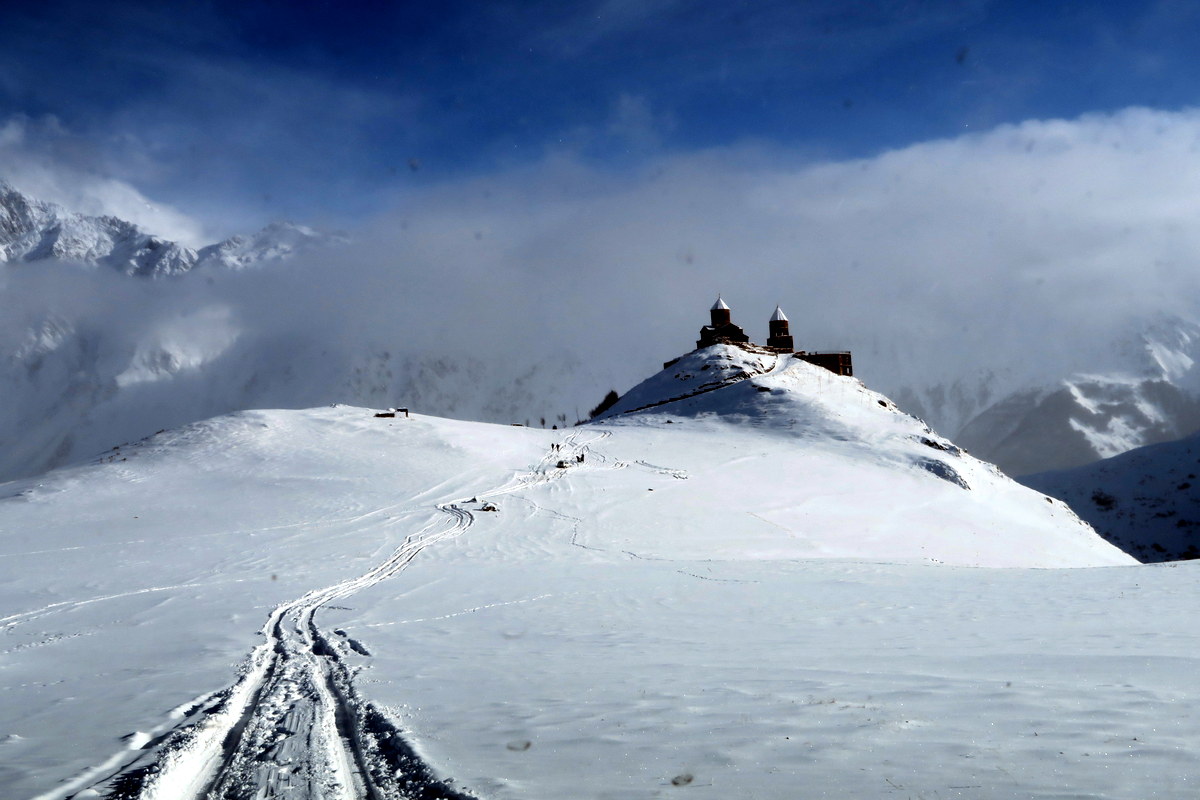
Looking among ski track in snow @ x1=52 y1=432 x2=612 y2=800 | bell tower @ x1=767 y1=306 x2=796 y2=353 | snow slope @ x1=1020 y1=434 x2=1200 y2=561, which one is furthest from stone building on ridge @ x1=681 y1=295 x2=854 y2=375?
ski track in snow @ x1=52 y1=432 x2=612 y2=800

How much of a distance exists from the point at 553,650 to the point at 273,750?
15.1ft

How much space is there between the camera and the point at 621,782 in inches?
201

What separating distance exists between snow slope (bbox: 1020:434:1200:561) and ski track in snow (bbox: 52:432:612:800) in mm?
87011

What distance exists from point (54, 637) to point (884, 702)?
45.6ft

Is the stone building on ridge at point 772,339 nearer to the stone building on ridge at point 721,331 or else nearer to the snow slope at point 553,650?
the stone building on ridge at point 721,331

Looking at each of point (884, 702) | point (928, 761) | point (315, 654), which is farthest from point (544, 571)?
point (928, 761)

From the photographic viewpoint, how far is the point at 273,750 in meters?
6.22

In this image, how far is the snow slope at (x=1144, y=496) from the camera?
249 feet

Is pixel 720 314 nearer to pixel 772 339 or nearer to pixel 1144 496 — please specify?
pixel 772 339

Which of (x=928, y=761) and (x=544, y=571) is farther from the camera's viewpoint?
(x=544, y=571)

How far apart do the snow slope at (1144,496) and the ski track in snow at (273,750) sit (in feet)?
285

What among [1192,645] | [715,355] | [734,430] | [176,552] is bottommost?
[1192,645]

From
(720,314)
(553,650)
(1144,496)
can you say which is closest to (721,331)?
(720,314)

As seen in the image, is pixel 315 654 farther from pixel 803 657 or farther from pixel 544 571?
pixel 544 571
